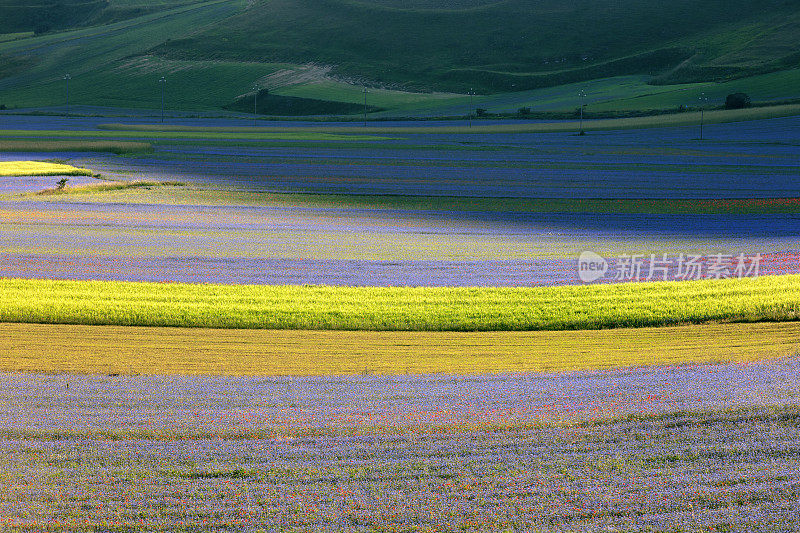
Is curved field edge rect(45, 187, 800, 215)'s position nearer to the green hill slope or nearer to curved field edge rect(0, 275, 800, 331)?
curved field edge rect(0, 275, 800, 331)

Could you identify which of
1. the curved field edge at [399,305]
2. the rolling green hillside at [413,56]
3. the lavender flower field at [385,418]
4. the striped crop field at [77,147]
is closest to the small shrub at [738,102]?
the rolling green hillside at [413,56]

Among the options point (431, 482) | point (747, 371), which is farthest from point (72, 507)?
point (747, 371)

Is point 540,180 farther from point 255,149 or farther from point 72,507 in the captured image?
point 72,507

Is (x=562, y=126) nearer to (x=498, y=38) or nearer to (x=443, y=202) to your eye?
(x=443, y=202)
